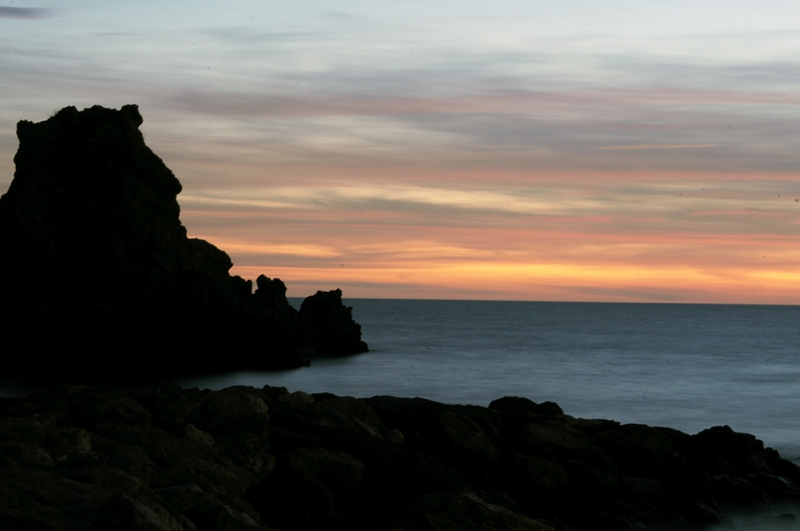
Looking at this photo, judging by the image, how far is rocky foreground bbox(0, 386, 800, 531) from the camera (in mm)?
10469

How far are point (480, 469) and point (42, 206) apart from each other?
38911 mm

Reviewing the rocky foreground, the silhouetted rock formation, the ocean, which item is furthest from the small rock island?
the silhouetted rock formation

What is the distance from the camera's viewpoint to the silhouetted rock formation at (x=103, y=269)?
46281 millimetres

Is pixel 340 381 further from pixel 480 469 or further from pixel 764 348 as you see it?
pixel 764 348

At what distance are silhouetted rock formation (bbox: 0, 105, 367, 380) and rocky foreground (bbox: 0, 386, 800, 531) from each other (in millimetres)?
26506

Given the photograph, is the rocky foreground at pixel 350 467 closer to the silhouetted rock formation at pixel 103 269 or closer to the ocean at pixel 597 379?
the ocean at pixel 597 379

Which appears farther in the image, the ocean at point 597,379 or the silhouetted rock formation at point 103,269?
the silhouetted rock formation at point 103,269

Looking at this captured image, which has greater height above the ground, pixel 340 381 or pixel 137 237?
pixel 137 237

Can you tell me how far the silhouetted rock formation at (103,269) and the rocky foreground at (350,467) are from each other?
2651cm

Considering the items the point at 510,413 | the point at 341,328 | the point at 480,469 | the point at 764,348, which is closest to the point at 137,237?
the point at 341,328

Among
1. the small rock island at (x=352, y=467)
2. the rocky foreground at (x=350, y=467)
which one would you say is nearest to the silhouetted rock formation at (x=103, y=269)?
the small rock island at (x=352, y=467)

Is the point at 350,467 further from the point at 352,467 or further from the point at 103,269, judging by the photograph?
the point at 103,269

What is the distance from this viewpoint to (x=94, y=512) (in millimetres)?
9594

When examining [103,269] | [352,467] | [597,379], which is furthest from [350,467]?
[597,379]
